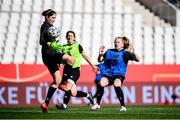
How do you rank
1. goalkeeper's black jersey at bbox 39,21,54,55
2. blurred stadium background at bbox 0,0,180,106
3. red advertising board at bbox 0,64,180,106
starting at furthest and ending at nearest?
blurred stadium background at bbox 0,0,180,106 → red advertising board at bbox 0,64,180,106 → goalkeeper's black jersey at bbox 39,21,54,55

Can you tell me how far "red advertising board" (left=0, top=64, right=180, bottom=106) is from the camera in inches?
783

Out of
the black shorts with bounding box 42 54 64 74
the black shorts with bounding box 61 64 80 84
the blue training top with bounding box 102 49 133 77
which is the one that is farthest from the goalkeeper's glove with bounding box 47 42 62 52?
the blue training top with bounding box 102 49 133 77

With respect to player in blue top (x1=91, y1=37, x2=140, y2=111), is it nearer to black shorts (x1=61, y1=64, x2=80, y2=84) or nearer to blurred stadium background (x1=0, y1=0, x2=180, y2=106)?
black shorts (x1=61, y1=64, x2=80, y2=84)

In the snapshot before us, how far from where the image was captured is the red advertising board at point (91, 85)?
19.9 m

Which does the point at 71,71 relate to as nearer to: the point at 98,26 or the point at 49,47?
the point at 49,47

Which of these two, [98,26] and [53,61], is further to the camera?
[98,26]

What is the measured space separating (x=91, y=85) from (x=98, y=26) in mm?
5743

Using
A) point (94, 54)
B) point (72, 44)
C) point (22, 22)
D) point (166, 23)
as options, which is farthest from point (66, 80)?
point (166, 23)

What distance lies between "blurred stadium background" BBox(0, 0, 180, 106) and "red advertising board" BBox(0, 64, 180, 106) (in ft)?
7.36

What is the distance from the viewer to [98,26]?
25688 mm

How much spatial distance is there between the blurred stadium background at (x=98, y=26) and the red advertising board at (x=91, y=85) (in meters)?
2.24

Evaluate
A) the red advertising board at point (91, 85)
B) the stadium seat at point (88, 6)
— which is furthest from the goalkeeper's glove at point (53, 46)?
the stadium seat at point (88, 6)

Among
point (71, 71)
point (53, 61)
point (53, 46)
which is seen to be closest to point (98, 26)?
point (71, 71)

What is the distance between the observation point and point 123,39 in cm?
1500
